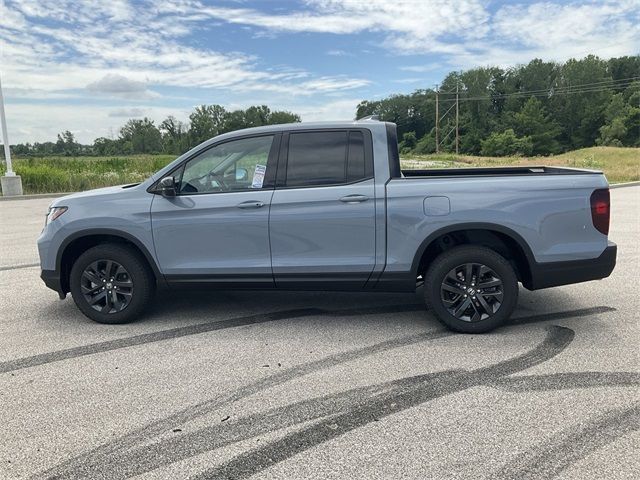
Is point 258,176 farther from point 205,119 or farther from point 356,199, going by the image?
point 205,119

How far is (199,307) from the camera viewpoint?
17.9 ft

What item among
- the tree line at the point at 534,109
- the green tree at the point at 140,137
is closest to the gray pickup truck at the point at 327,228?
the green tree at the point at 140,137

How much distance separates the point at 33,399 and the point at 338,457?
213 centimetres

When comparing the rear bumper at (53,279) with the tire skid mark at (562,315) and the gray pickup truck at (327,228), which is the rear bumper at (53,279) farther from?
the tire skid mark at (562,315)

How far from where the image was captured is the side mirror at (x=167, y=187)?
15.1 feet

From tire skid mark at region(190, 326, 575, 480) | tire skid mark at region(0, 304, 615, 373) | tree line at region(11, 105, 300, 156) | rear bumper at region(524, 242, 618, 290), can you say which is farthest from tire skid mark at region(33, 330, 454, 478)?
tree line at region(11, 105, 300, 156)

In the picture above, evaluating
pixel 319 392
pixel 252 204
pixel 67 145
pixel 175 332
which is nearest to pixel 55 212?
pixel 175 332

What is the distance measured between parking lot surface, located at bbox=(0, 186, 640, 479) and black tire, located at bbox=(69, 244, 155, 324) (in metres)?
0.16

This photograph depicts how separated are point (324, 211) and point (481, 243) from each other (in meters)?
1.45

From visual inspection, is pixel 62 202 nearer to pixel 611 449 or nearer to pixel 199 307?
pixel 199 307

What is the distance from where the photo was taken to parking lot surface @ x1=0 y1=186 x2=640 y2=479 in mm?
2705

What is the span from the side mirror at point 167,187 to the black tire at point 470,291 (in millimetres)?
2399

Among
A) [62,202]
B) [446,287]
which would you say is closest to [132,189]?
[62,202]

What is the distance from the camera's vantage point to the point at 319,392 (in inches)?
137
